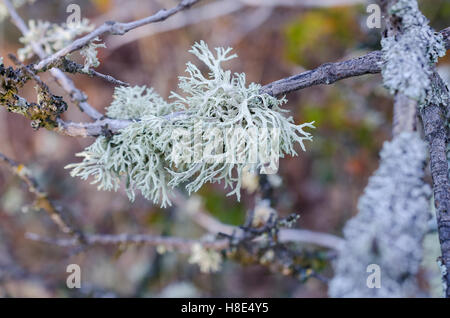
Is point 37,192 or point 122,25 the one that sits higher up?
point 122,25

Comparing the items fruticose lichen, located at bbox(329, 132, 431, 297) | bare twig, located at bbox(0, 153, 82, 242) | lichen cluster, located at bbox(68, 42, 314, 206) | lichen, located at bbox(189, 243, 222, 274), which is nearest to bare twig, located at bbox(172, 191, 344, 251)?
lichen, located at bbox(189, 243, 222, 274)

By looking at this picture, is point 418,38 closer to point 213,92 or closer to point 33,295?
point 213,92

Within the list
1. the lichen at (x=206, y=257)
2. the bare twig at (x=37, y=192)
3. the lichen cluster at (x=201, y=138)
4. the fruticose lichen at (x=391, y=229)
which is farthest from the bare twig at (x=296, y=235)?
the fruticose lichen at (x=391, y=229)

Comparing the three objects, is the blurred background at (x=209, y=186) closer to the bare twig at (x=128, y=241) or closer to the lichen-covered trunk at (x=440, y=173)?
the bare twig at (x=128, y=241)

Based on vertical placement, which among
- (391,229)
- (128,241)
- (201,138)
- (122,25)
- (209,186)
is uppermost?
(209,186)

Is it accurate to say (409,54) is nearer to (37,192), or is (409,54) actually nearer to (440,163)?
(440,163)

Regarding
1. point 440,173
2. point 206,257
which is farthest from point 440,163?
point 206,257
